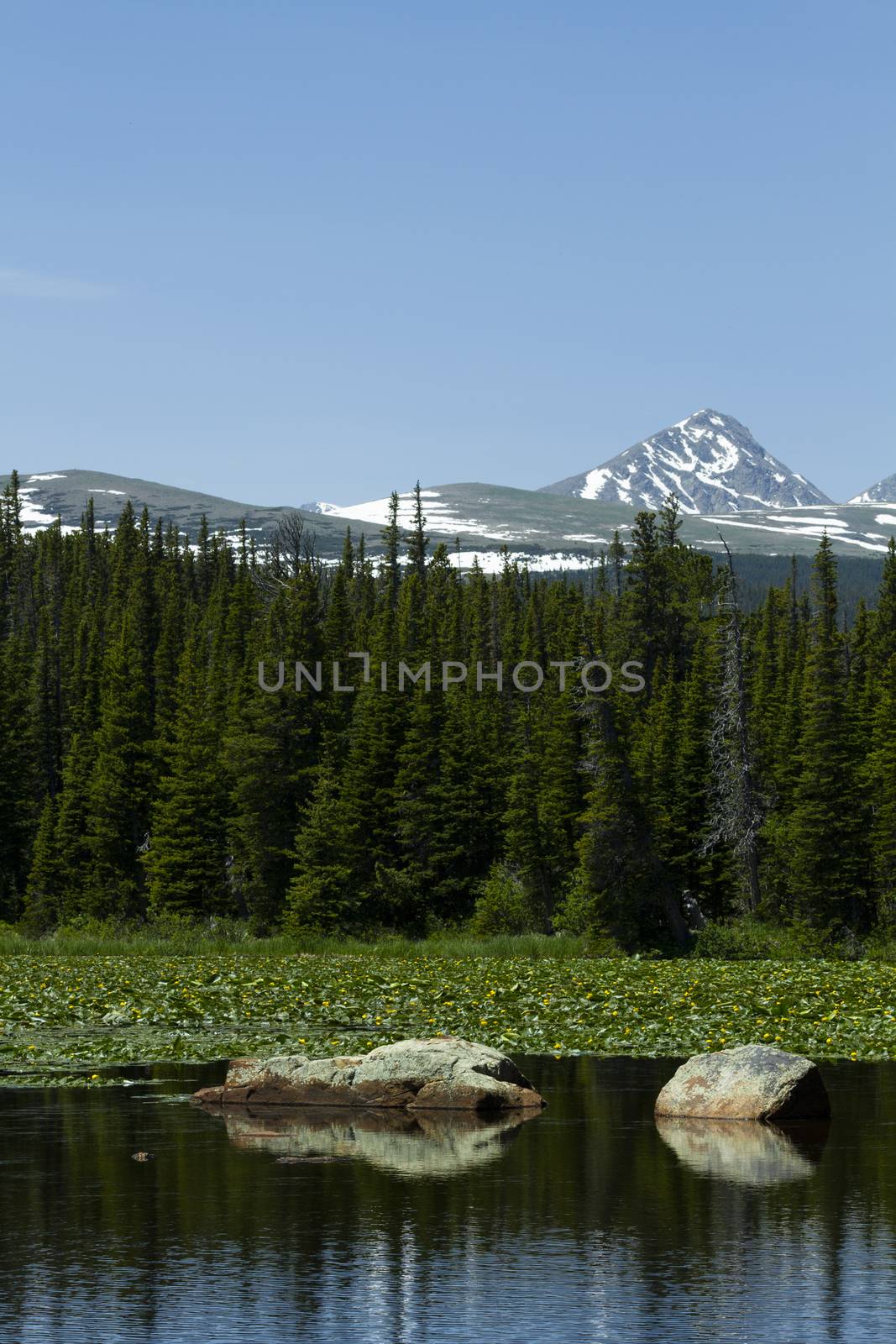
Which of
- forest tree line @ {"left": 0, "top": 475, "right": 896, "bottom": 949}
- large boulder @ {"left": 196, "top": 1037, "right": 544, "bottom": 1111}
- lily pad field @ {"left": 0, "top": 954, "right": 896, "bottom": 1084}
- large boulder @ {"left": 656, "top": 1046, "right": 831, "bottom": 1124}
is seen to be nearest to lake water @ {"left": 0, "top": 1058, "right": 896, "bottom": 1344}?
large boulder @ {"left": 656, "top": 1046, "right": 831, "bottom": 1124}

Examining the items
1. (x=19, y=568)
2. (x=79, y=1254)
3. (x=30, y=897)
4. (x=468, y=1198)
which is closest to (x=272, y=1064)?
(x=468, y=1198)

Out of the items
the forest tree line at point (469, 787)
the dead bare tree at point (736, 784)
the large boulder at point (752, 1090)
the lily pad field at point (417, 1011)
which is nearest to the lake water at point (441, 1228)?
the large boulder at point (752, 1090)

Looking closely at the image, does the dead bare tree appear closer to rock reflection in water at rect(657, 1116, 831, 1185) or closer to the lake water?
the lake water

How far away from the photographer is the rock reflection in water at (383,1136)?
18000 mm

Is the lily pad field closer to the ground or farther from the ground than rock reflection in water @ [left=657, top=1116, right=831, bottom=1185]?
closer to the ground

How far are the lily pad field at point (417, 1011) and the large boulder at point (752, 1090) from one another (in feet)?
A: 17.0

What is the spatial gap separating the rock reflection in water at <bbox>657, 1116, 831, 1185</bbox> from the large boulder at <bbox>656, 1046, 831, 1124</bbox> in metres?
0.16

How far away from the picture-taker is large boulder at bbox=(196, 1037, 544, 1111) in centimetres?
2145

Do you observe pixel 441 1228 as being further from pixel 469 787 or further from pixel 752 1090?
pixel 469 787

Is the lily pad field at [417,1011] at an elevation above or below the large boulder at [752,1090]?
below

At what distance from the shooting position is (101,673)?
117688 millimetres

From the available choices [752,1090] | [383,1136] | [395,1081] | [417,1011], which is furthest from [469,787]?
[383,1136]

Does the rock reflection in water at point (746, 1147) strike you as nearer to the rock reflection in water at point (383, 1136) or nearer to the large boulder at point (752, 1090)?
the large boulder at point (752, 1090)

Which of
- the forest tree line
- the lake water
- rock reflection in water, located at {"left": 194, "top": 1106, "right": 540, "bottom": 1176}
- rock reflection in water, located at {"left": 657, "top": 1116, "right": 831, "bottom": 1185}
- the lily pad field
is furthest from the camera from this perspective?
the forest tree line
